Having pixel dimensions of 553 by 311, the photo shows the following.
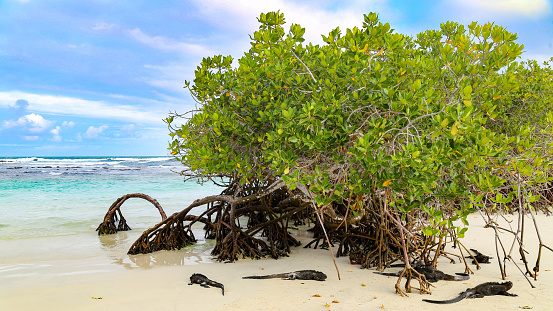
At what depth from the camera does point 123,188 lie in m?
19.4

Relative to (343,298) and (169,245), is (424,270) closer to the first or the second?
(343,298)

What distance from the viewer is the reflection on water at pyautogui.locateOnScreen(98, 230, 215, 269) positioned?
18.7ft

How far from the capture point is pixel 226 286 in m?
4.34

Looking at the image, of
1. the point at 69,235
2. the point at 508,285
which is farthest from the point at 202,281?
the point at 69,235

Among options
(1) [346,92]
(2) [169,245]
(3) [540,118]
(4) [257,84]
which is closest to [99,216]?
(2) [169,245]

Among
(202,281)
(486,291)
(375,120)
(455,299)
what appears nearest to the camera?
(375,120)

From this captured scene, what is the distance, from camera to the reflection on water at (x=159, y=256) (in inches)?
225

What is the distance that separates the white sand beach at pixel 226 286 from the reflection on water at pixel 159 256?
2 cm

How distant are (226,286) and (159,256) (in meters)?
2.27

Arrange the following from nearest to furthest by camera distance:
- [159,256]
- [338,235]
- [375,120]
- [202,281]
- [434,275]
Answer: [375,120] → [434,275] → [202,281] → [338,235] → [159,256]

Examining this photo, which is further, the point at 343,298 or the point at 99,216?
the point at 99,216

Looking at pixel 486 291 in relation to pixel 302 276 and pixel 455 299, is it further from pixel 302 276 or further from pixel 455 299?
pixel 302 276

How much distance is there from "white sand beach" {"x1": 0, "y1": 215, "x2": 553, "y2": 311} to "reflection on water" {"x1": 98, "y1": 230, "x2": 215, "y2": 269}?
0.02m

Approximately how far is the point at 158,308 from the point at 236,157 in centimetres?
191
